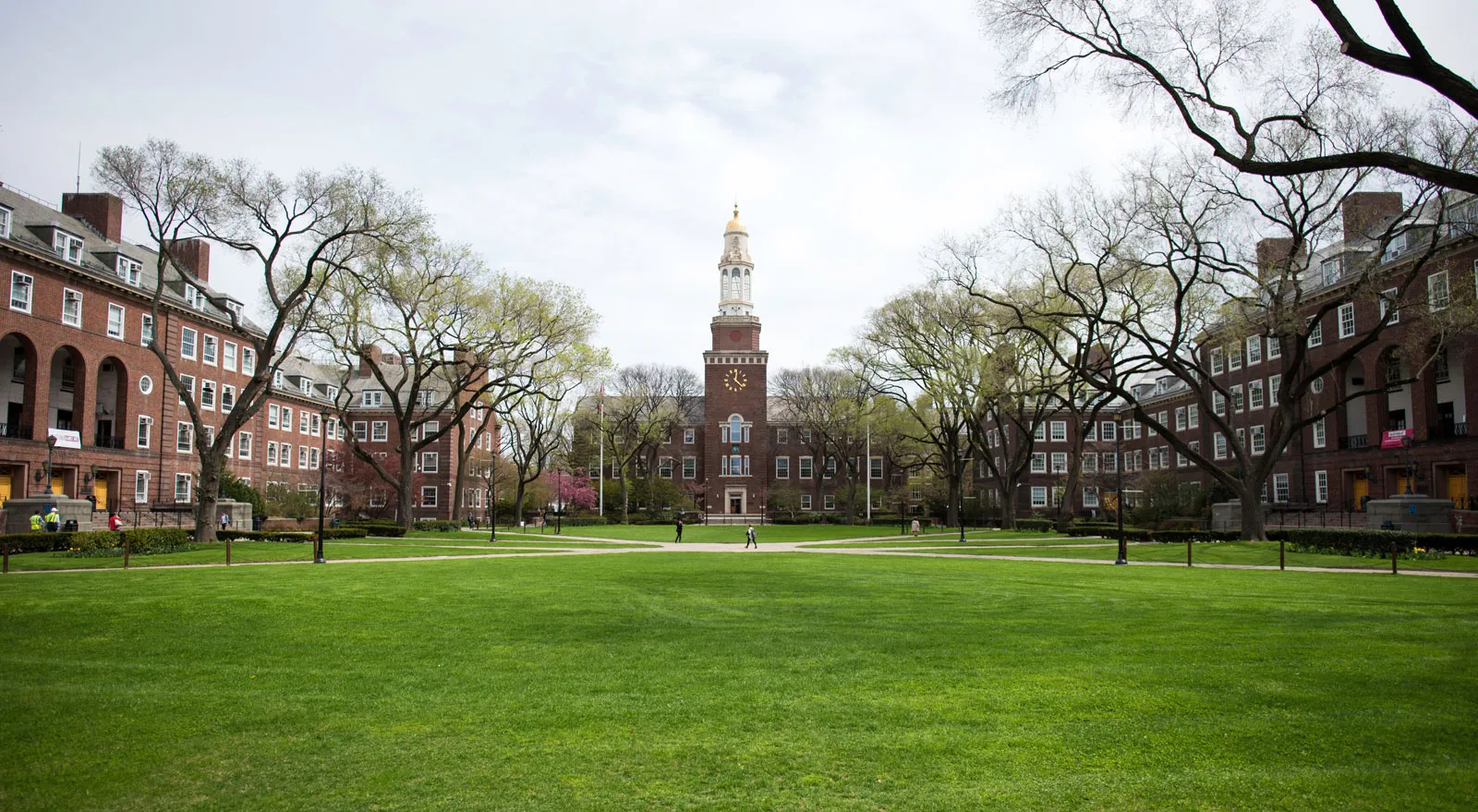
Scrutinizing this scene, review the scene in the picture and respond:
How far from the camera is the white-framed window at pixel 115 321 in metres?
45.1

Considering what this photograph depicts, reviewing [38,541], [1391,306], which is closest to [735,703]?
[38,541]

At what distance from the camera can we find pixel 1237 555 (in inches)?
1067

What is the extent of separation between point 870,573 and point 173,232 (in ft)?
82.9

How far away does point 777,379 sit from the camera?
285 feet

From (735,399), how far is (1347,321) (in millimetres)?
49618

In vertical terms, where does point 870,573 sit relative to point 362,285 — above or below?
below

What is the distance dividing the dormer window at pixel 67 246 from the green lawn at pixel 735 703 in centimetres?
3431

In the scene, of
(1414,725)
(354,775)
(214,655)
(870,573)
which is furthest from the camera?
(870,573)

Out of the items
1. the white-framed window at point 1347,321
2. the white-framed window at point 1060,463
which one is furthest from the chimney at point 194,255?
the white-framed window at point 1060,463

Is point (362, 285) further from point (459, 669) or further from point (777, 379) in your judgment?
point (777, 379)

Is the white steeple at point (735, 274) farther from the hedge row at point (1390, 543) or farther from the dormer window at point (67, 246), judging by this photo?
the hedge row at point (1390, 543)

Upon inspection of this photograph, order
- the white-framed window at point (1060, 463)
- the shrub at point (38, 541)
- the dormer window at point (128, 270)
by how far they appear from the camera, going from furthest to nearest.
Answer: the white-framed window at point (1060, 463) → the dormer window at point (128, 270) → the shrub at point (38, 541)

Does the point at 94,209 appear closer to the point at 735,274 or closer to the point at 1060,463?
the point at 735,274

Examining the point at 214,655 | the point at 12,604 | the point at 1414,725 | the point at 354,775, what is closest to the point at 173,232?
the point at 12,604
